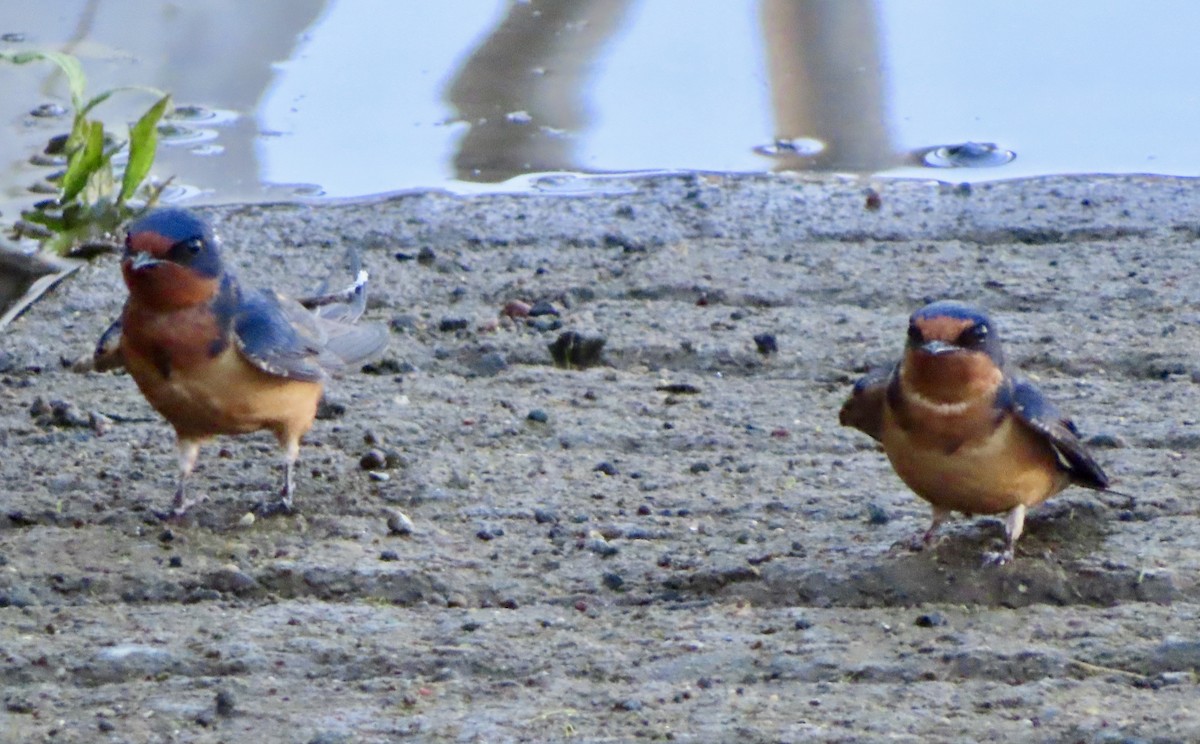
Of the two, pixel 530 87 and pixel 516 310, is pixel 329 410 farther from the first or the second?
pixel 530 87

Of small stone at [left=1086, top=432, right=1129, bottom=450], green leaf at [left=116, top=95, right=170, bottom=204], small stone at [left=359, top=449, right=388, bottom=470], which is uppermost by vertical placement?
green leaf at [left=116, top=95, right=170, bottom=204]

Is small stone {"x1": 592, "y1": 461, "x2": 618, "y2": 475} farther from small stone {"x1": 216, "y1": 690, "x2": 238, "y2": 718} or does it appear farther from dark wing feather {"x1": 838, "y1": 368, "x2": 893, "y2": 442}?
small stone {"x1": 216, "y1": 690, "x2": 238, "y2": 718}

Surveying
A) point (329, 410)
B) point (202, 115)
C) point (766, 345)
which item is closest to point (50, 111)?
point (202, 115)

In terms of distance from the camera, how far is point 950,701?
321 cm

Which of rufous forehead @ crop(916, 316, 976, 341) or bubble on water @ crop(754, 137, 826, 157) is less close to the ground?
rufous forehead @ crop(916, 316, 976, 341)

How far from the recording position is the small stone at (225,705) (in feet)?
10.4

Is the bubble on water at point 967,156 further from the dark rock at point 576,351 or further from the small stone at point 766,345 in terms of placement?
the dark rock at point 576,351

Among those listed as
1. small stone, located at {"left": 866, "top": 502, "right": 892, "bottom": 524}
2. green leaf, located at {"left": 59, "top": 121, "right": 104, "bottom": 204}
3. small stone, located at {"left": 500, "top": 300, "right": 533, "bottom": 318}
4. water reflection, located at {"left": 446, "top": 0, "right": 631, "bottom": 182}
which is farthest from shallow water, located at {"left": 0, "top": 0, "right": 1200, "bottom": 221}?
small stone, located at {"left": 866, "top": 502, "right": 892, "bottom": 524}

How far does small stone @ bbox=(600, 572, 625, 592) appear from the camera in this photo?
377 centimetres

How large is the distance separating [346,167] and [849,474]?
2.93 m

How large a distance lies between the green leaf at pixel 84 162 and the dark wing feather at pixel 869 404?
2931mm

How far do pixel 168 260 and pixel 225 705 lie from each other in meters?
1.15

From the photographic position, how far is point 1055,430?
3736mm

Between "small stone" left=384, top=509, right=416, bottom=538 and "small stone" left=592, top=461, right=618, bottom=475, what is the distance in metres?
0.52
